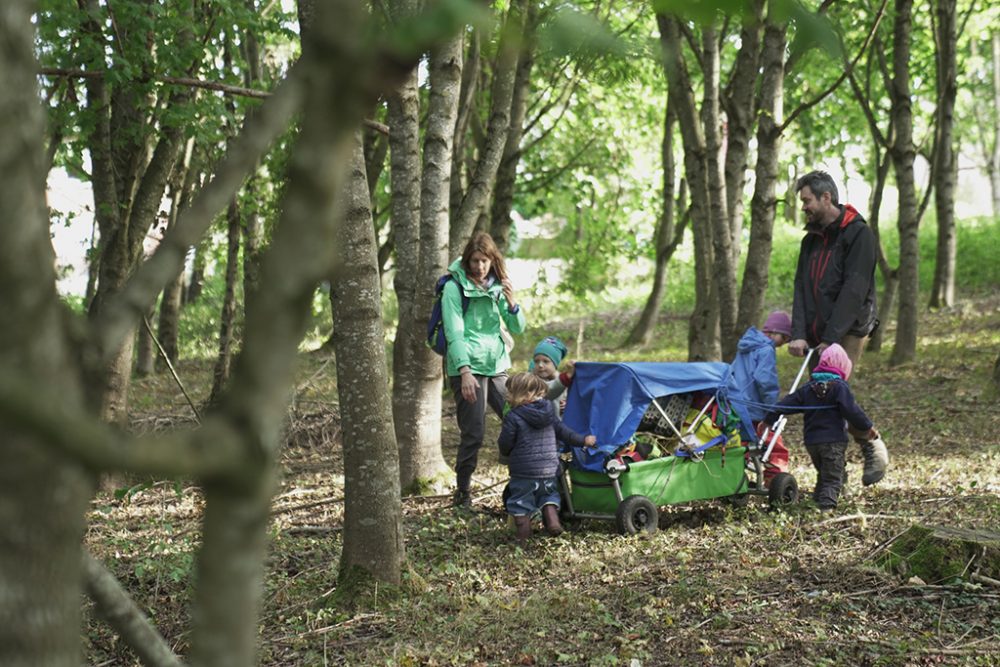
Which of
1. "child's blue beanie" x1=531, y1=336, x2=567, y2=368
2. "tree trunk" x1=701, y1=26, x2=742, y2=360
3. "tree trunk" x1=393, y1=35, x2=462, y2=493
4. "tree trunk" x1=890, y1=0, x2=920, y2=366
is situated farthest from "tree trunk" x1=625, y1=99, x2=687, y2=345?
"child's blue beanie" x1=531, y1=336, x2=567, y2=368

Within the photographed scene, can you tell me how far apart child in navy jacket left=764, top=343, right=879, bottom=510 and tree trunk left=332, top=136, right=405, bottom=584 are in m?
3.01

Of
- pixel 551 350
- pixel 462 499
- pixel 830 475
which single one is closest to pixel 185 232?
pixel 551 350

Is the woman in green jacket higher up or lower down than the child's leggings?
higher up

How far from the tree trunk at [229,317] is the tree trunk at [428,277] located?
3773mm

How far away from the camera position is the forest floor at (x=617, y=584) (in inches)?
178

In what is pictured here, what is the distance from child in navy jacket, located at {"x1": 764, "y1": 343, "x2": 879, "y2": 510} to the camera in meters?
6.84

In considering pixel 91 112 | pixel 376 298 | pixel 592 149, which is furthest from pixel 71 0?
pixel 592 149

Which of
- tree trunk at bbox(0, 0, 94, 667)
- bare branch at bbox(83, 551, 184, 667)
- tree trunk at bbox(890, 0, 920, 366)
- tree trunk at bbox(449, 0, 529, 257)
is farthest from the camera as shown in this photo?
tree trunk at bbox(890, 0, 920, 366)

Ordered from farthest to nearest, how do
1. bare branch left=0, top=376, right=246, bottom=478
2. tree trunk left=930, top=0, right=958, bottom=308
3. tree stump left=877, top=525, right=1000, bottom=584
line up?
tree trunk left=930, top=0, right=958, bottom=308 → tree stump left=877, top=525, right=1000, bottom=584 → bare branch left=0, top=376, right=246, bottom=478

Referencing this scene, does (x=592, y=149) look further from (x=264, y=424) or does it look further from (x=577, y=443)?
(x=264, y=424)

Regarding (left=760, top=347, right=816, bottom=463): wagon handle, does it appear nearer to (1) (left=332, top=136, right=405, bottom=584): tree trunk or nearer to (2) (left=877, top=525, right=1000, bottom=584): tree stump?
(2) (left=877, top=525, right=1000, bottom=584): tree stump

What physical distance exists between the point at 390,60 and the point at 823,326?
6809 millimetres

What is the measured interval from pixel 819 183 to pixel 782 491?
83.3 inches

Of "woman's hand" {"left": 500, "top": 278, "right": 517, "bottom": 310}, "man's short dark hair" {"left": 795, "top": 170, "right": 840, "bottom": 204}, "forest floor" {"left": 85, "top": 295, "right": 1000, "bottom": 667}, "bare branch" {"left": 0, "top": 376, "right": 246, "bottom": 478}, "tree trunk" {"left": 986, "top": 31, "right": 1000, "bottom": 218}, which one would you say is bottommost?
"forest floor" {"left": 85, "top": 295, "right": 1000, "bottom": 667}
